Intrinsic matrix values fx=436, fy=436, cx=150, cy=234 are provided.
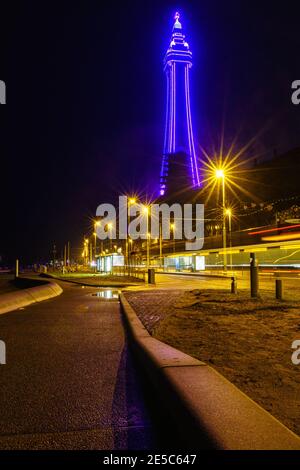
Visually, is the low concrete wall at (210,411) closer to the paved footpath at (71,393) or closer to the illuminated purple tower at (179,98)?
the paved footpath at (71,393)

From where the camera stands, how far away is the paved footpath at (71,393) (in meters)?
3.69

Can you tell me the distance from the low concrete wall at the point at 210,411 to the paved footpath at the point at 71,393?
0.32 meters

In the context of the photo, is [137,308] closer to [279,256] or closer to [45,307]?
[45,307]

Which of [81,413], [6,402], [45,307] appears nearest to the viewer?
[81,413]

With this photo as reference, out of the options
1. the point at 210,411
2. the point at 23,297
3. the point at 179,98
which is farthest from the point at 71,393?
the point at 179,98

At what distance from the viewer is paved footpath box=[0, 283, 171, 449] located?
3688 mm

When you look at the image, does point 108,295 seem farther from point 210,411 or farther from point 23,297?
point 210,411

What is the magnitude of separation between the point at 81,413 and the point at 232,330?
14.9 feet

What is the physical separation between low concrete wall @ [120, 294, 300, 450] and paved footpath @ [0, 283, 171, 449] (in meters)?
0.32

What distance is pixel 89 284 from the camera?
29766mm

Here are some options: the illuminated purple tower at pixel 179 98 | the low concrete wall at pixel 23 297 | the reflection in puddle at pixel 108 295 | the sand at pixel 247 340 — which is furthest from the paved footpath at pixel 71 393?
the illuminated purple tower at pixel 179 98

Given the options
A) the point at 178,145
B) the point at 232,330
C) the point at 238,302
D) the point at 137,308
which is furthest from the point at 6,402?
the point at 178,145

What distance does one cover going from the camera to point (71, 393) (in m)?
4.98

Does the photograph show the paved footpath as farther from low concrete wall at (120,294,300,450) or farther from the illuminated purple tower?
the illuminated purple tower
